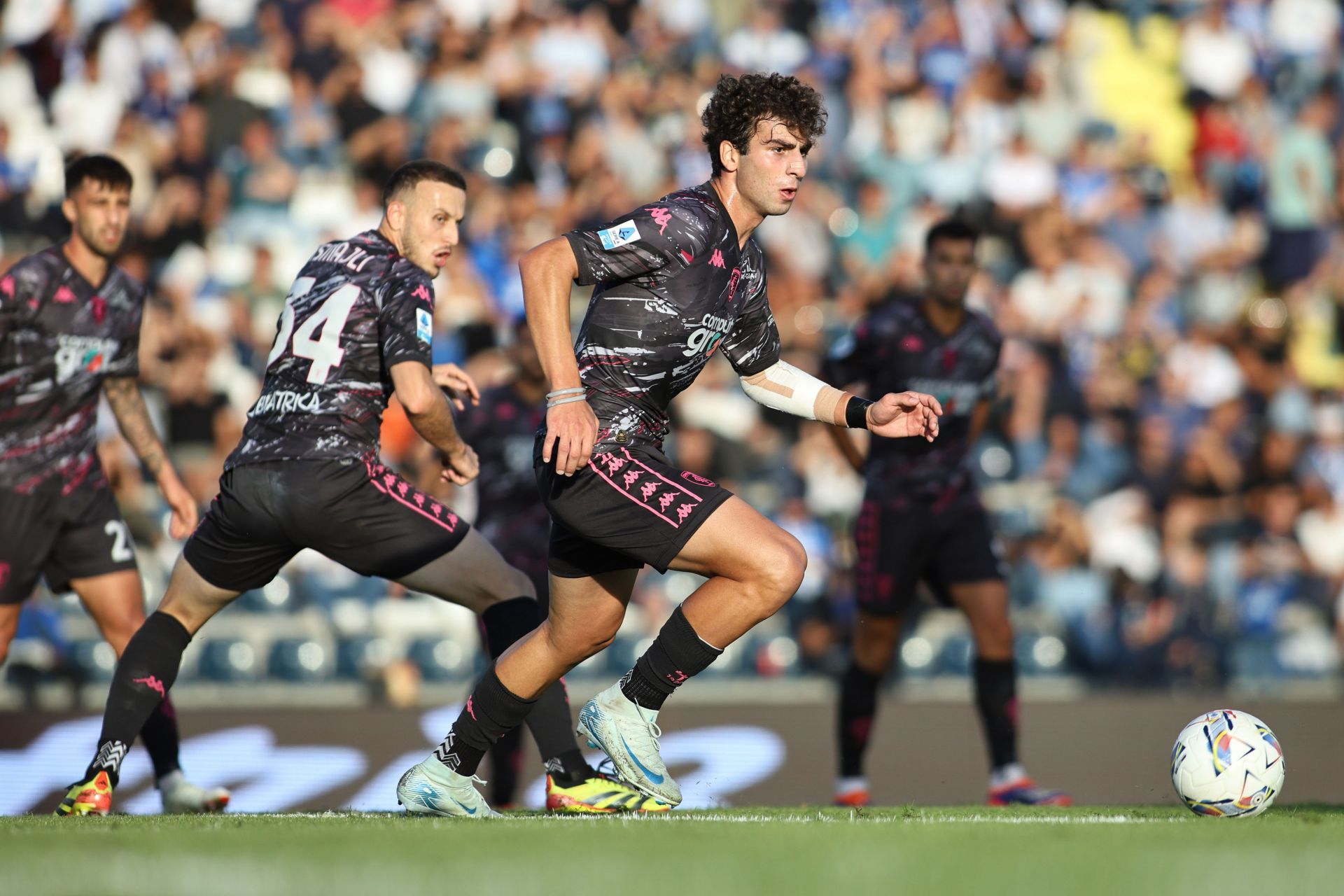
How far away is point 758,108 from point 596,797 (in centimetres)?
277

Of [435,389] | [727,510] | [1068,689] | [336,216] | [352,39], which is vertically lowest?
[1068,689]

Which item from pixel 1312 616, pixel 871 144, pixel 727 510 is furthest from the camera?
pixel 871 144

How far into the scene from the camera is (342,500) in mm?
6062

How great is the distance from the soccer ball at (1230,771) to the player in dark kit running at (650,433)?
1.73 metres

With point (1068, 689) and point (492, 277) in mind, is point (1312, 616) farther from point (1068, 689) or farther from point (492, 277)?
point (492, 277)

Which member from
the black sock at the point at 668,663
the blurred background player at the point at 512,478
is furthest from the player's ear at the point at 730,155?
the blurred background player at the point at 512,478

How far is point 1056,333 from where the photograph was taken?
14297 millimetres

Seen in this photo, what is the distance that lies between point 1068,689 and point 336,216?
8.08 meters

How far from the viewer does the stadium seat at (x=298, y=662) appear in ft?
35.9

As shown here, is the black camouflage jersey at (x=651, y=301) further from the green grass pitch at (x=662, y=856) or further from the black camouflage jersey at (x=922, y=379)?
the black camouflage jersey at (x=922, y=379)

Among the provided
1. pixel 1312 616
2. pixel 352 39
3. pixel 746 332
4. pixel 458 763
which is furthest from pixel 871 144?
pixel 458 763

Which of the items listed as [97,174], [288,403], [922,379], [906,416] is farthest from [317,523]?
[922,379]

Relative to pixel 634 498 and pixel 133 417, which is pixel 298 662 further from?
pixel 634 498

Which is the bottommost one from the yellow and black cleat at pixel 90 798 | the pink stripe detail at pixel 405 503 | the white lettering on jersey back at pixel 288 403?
the yellow and black cleat at pixel 90 798
